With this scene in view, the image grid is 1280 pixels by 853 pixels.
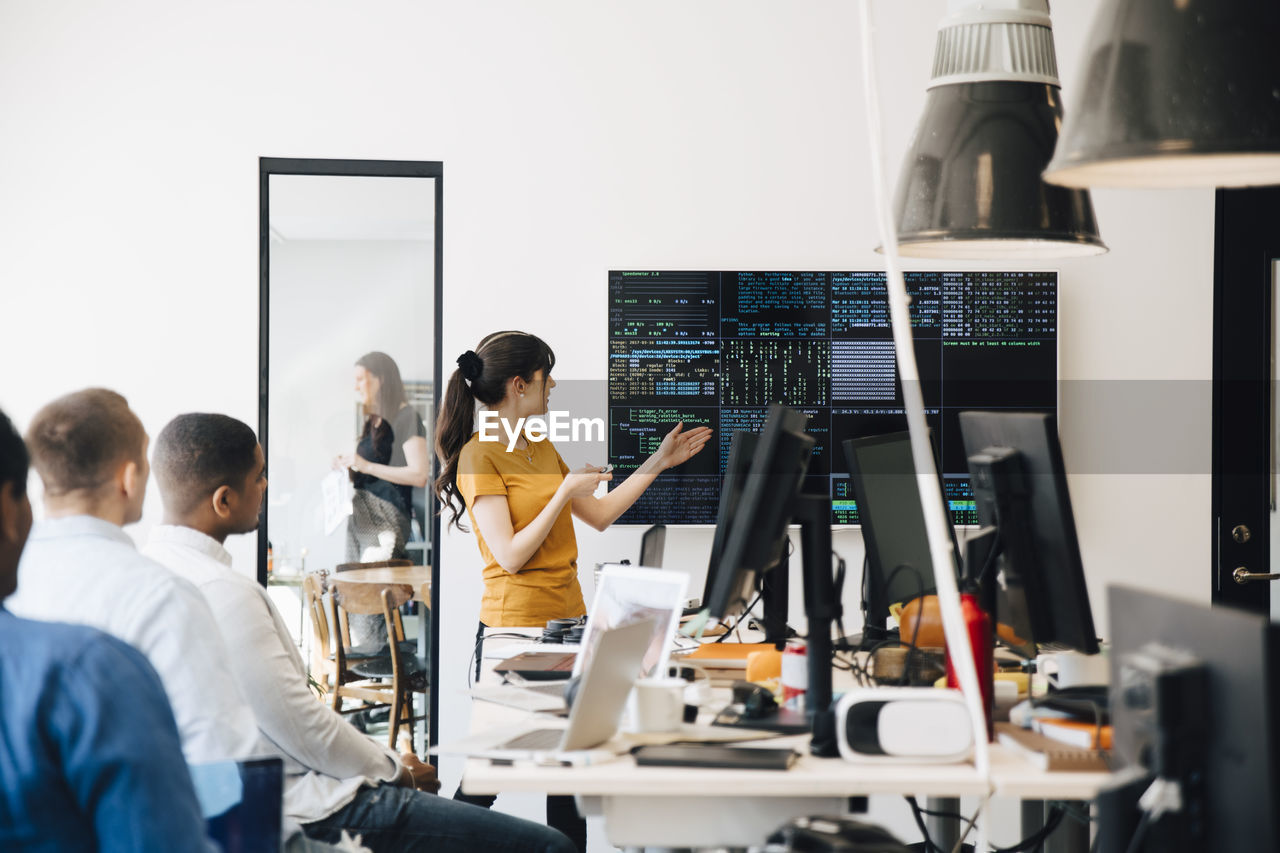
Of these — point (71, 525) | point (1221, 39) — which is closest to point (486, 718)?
point (71, 525)

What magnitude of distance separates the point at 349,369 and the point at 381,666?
3.35ft

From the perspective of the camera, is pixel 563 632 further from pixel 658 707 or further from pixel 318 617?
pixel 318 617

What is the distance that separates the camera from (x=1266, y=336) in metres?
3.91

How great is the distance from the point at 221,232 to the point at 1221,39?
3.19 metres

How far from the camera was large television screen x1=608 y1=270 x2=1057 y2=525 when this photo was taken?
382 centimetres

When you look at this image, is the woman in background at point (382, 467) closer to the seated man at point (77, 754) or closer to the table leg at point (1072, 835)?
the table leg at point (1072, 835)

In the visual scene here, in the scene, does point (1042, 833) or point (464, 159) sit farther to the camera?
point (464, 159)

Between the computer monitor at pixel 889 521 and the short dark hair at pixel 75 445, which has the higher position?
Answer: the short dark hair at pixel 75 445

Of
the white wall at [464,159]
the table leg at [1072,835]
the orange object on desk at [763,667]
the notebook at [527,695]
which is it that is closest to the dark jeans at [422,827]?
the notebook at [527,695]

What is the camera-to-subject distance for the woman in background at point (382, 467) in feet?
13.0

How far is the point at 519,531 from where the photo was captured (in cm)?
306

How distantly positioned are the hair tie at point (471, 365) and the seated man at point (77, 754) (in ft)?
6.97

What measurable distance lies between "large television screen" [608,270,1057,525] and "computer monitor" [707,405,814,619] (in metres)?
1.94
